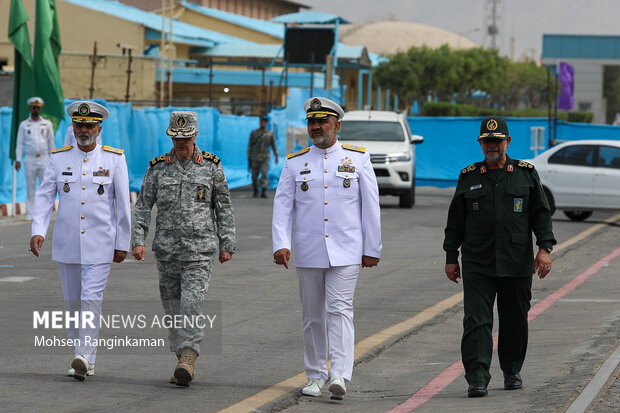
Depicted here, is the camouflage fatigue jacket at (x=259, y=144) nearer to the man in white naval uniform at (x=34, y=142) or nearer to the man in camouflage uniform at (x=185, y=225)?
the man in white naval uniform at (x=34, y=142)

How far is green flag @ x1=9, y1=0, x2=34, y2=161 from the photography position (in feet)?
74.8

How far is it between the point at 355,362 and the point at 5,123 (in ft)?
49.1

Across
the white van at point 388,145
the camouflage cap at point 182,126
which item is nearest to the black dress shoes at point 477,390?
the camouflage cap at point 182,126

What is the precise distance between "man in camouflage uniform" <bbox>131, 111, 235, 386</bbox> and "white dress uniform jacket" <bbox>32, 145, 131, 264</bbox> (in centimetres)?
30

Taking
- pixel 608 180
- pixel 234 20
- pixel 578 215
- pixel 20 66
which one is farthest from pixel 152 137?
pixel 234 20

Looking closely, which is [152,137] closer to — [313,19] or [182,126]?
[182,126]

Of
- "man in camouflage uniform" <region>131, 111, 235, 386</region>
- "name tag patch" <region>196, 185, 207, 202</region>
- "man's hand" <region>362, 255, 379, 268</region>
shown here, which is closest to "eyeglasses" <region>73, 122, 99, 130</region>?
"man in camouflage uniform" <region>131, 111, 235, 386</region>

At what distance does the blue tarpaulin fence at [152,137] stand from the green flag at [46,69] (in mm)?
900

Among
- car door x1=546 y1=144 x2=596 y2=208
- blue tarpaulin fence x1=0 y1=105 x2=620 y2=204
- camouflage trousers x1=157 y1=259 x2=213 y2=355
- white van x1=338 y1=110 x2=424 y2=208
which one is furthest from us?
blue tarpaulin fence x1=0 y1=105 x2=620 y2=204

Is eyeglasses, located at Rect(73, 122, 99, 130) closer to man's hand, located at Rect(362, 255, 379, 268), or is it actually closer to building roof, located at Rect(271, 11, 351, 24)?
man's hand, located at Rect(362, 255, 379, 268)

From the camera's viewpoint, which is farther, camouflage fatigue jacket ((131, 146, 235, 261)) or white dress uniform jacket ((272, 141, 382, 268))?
camouflage fatigue jacket ((131, 146, 235, 261))

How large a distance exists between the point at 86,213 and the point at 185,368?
54.0 inches

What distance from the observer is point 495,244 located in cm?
825

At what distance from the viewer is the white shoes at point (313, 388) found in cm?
823
